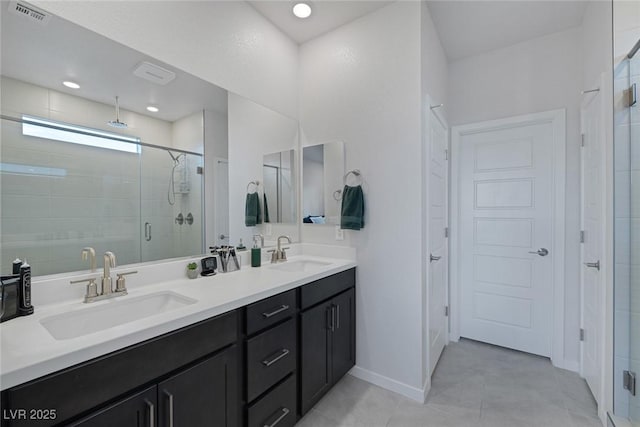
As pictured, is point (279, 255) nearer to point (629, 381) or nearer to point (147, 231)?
point (147, 231)

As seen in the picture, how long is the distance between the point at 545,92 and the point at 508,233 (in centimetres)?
129

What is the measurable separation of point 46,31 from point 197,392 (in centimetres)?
165

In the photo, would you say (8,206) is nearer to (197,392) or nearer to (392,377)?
(197,392)

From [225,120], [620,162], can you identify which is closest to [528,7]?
[620,162]

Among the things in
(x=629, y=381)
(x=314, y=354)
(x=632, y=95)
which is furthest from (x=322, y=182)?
(x=629, y=381)

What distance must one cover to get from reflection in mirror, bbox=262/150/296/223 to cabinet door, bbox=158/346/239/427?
1283 millimetres

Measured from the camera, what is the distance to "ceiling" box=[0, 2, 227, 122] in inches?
45.3

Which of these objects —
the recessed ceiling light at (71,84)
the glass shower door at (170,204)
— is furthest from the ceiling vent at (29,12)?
the glass shower door at (170,204)

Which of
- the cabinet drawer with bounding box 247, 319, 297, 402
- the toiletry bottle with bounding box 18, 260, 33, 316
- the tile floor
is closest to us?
the toiletry bottle with bounding box 18, 260, 33, 316

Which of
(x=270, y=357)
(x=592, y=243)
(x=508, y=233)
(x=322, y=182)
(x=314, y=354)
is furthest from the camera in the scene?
(x=508, y=233)

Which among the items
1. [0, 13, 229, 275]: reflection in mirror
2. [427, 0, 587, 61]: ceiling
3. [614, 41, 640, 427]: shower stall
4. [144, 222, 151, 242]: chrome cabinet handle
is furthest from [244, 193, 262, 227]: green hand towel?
[614, 41, 640, 427]: shower stall

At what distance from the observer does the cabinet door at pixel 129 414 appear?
849 millimetres

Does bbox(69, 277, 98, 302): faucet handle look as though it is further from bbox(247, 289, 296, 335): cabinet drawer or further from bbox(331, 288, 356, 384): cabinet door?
bbox(331, 288, 356, 384): cabinet door

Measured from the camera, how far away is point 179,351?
1.06 metres
